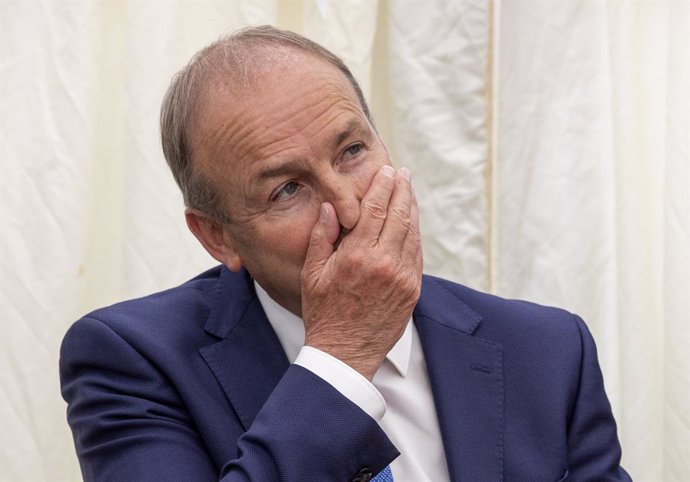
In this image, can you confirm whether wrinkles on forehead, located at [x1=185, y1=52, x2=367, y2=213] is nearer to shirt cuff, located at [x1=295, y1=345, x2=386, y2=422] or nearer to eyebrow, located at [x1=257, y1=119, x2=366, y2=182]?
eyebrow, located at [x1=257, y1=119, x2=366, y2=182]

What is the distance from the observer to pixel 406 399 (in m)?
1.93

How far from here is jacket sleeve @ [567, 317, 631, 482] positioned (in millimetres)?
1936

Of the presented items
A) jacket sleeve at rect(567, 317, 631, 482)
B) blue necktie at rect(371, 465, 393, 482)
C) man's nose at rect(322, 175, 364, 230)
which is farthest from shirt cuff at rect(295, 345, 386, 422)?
jacket sleeve at rect(567, 317, 631, 482)

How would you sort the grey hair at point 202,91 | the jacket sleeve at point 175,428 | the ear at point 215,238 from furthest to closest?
the ear at point 215,238, the grey hair at point 202,91, the jacket sleeve at point 175,428

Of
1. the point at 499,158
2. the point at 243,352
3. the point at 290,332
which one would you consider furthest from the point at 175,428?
the point at 499,158

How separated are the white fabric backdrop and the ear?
0.54m

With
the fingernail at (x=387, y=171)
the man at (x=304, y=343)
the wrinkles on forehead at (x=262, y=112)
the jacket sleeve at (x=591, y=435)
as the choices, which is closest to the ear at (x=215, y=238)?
the man at (x=304, y=343)

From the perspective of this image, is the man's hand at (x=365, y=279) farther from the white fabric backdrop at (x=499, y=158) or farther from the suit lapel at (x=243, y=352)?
the white fabric backdrop at (x=499, y=158)

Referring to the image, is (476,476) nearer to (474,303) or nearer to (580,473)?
(580,473)

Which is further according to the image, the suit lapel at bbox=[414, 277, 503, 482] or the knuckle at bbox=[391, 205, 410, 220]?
the suit lapel at bbox=[414, 277, 503, 482]

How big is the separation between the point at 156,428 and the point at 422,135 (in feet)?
3.94

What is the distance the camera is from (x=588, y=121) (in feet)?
8.89

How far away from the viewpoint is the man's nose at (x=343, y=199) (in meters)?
1.76

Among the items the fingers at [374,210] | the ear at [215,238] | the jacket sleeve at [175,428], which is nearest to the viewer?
the jacket sleeve at [175,428]
